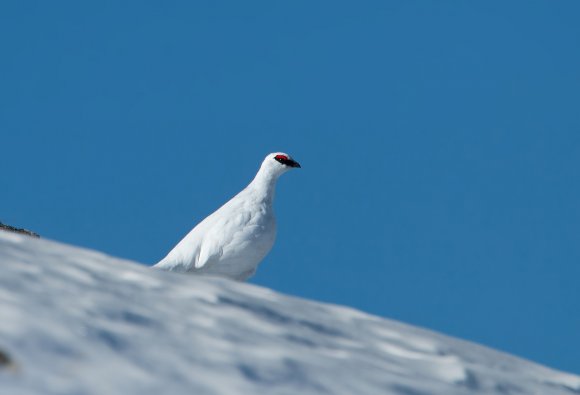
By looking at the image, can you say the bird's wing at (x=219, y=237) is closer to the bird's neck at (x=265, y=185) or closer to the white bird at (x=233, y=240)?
the white bird at (x=233, y=240)

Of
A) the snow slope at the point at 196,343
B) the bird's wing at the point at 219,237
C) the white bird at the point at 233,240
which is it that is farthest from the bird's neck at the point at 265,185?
the snow slope at the point at 196,343

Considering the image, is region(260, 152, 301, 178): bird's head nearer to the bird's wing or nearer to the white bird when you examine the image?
the white bird

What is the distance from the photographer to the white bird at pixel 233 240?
11.4 meters

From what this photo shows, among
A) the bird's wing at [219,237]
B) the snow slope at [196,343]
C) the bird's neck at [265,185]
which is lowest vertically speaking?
the snow slope at [196,343]

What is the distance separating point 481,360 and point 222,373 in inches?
64.2

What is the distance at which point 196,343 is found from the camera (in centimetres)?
458

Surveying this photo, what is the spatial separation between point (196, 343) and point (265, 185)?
26.0 feet

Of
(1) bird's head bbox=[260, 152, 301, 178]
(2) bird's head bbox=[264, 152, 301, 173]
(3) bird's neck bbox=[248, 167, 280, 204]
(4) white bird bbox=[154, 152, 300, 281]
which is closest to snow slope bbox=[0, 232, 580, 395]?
(4) white bird bbox=[154, 152, 300, 281]

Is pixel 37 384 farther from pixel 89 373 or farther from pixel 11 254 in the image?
pixel 11 254

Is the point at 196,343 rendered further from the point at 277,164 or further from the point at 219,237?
the point at 277,164

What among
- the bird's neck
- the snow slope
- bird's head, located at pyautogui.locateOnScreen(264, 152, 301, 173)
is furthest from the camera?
bird's head, located at pyautogui.locateOnScreen(264, 152, 301, 173)

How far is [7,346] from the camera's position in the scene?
13.0 feet

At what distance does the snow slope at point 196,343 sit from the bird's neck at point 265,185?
6.51 meters

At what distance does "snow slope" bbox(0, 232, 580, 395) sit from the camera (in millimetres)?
4062
